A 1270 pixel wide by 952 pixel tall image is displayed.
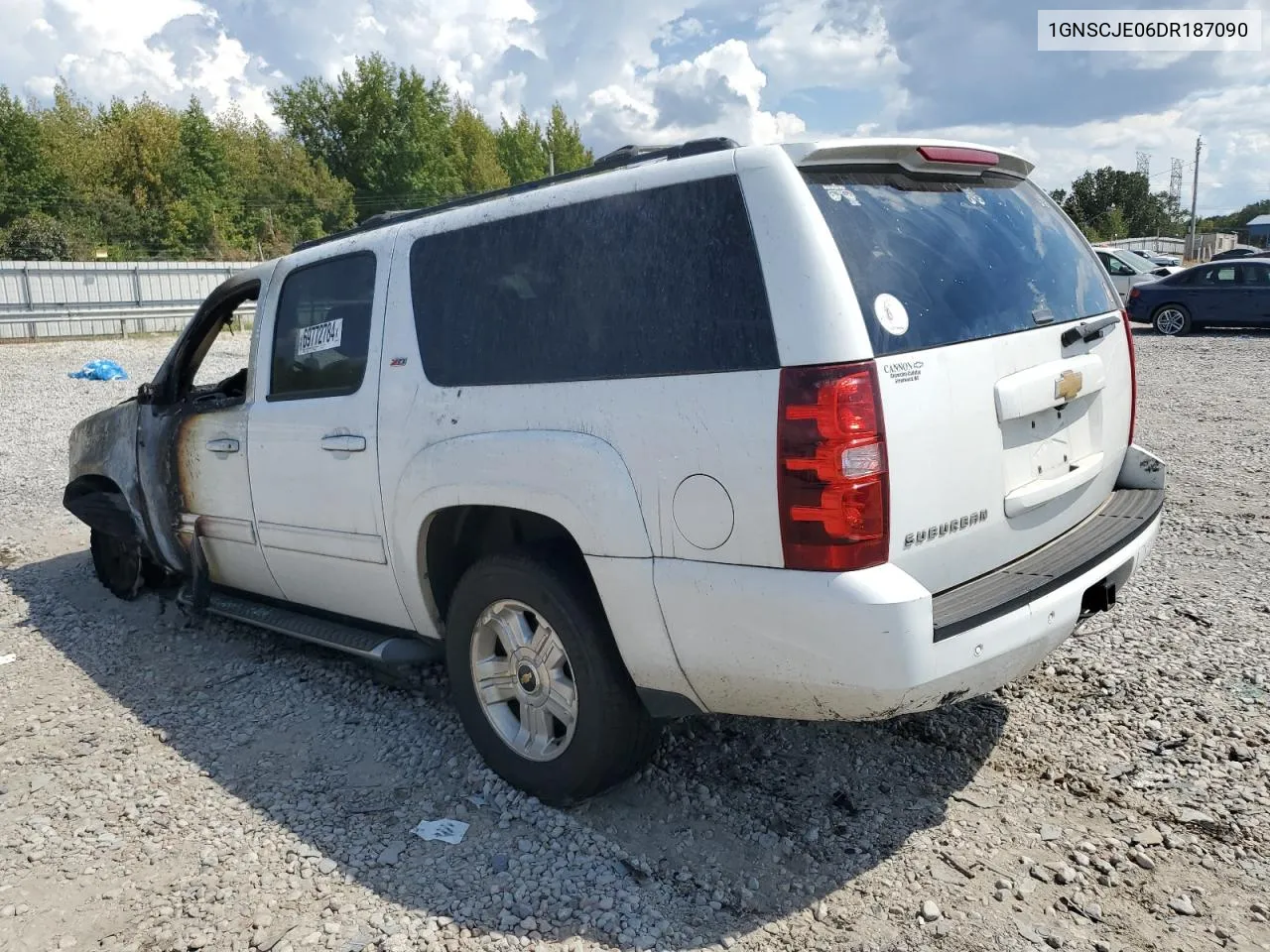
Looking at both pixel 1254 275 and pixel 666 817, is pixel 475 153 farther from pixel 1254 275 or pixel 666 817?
pixel 666 817

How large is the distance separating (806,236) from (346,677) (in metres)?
3.16

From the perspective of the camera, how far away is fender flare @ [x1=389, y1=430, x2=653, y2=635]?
294 cm

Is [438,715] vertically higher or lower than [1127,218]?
lower

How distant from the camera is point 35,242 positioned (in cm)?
4009

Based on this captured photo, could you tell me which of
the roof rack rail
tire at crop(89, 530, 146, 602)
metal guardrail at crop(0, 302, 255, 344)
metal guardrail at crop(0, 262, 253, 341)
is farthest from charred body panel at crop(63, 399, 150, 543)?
metal guardrail at crop(0, 262, 253, 341)

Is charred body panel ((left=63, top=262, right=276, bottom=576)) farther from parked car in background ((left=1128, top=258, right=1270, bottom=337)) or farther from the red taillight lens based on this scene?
parked car in background ((left=1128, top=258, right=1270, bottom=337))

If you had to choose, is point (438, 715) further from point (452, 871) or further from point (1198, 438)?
point (1198, 438)

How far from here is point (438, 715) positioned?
165 inches

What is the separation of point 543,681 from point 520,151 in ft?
276

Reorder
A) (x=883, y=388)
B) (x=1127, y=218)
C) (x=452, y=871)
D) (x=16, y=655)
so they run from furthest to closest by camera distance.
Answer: (x=1127, y=218) → (x=16, y=655) → (x=452, y=871) → (x=883, y=388)

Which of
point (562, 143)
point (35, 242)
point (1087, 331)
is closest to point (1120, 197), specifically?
point (562, 143)

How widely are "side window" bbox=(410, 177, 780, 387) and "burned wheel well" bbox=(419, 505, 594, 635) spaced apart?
50 centimetres

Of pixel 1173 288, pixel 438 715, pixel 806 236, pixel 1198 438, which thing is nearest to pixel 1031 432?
pixel 806 236

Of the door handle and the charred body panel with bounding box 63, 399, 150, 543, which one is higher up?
the door handle
